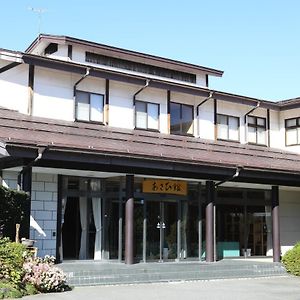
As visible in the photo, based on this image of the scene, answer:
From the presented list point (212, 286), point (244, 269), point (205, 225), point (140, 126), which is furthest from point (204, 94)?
point (212, 286)

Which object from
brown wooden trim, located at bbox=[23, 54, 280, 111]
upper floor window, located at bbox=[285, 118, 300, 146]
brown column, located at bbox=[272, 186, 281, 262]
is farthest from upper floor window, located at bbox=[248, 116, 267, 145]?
brown column, located at bbox=[272, 186, 281, 262]

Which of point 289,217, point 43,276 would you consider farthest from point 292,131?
point 43,276

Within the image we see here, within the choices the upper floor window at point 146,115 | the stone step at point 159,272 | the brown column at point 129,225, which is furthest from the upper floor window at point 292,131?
the brown column at point 129,225

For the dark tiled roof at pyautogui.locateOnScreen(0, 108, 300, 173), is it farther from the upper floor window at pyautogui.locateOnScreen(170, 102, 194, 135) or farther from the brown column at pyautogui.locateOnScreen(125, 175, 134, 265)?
the brown column at pyautogui.locateOnScreen(125, 175, 134, 265)

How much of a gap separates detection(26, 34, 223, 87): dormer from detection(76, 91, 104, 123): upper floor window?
4.01ft

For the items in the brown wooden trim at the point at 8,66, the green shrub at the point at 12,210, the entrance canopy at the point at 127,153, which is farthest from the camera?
the brown wooden trim at the point at 8,66

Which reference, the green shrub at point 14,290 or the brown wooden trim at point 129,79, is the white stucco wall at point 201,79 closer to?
the brown wooden trim at point 129,79

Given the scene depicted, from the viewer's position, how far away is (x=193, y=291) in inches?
507

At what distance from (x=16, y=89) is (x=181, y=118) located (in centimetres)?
668

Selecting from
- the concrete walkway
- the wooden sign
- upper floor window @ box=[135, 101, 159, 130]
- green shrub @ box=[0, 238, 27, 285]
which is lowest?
the concrete walkway

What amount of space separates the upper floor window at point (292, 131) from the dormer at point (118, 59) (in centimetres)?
392

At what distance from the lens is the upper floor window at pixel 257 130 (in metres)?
24.0

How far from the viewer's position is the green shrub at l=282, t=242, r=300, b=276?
1731 centimetres

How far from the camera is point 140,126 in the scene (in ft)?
66.4
